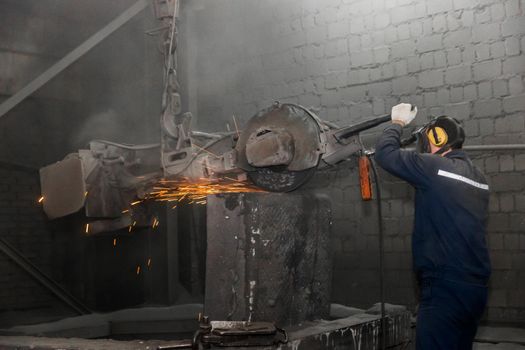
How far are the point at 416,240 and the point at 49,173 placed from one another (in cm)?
308

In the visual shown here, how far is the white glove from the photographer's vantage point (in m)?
3.82

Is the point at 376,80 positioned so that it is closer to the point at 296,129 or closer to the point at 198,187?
the point at 198,187

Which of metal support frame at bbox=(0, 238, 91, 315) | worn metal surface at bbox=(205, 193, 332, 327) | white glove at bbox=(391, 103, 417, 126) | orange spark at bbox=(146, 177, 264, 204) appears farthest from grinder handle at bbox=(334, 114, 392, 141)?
metal support frame at bbox=(0, 238, 91, 315)

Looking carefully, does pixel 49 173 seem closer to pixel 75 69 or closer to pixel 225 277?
pixel 225 277

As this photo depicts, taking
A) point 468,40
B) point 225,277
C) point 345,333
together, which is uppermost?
point 468,40

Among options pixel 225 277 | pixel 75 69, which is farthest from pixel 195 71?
pixel 225 277

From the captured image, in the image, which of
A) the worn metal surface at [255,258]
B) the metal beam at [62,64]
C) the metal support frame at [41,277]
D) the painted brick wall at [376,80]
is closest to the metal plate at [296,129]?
the worn metal surface at [255,258]

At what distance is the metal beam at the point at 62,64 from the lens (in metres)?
5.90

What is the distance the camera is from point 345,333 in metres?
3.79

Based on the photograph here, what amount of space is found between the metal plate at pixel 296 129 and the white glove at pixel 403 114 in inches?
19.9

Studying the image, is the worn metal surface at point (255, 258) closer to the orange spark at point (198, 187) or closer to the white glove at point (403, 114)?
the orange spark at point (198, 187)

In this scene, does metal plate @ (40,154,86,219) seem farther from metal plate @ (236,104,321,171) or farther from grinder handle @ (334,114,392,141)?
grinder handle @ (334,114,392,141)

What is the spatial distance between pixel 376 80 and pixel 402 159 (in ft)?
10.7

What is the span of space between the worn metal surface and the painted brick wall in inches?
111
